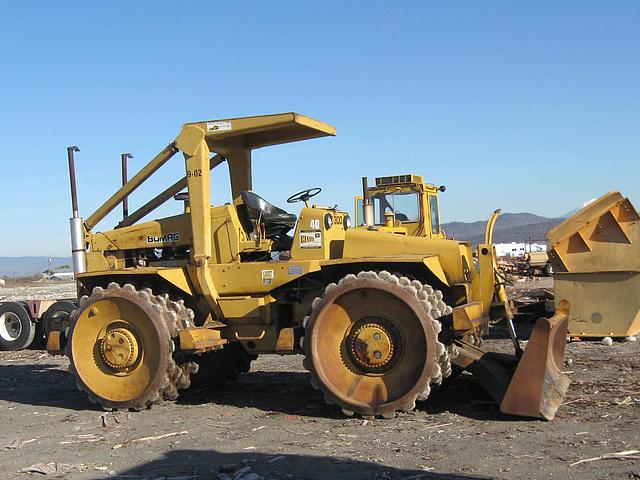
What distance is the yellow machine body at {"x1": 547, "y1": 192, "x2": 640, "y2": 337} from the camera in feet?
36.8

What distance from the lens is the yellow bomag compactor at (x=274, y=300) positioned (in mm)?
7168

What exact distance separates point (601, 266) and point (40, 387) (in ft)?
28.4

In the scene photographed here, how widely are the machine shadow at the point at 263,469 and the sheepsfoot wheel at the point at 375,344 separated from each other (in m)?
1.39

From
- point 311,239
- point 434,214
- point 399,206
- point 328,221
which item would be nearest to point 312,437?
point 311,239

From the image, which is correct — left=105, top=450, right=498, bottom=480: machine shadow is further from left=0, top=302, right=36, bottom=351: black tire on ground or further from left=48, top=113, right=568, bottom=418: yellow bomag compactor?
left=0, top=302, right=36, bottom=351: black tire on ground

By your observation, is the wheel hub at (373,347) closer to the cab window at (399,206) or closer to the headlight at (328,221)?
the headlight at (328,221)

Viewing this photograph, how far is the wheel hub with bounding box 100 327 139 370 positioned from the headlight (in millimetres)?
2521

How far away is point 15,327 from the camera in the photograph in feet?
50.2

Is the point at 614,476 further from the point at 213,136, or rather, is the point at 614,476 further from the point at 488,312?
the point at 213,136

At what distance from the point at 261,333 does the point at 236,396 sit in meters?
1.13

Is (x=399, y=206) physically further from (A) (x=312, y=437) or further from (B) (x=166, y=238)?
(A) (x=312, y=437)

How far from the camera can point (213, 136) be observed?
8.49 m

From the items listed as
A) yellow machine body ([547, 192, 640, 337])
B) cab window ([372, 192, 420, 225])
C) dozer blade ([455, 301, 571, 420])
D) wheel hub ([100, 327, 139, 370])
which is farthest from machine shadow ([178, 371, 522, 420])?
cab window ([372, 192, 420, 225])

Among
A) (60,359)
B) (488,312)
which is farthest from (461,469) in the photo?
(60,359)
